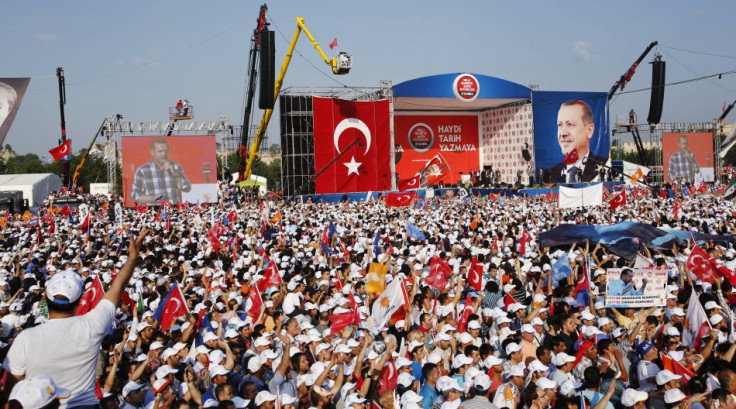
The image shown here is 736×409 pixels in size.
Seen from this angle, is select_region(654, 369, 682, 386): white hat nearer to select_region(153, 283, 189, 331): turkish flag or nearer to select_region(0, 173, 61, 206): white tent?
select_region(153, 283, 189, 331): turkish flag

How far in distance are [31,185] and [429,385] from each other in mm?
49499

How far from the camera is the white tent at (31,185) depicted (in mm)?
47594

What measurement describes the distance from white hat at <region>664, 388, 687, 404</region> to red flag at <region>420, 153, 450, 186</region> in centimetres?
3827

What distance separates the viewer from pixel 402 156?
138 ft

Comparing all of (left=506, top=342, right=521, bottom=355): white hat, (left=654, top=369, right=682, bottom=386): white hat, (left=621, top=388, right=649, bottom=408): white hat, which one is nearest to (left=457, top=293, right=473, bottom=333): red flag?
(left=506, top=342, right=521, bottom=355): white hat

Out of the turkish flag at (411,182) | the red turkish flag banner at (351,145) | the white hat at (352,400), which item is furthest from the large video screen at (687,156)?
the white hat at (352,400)

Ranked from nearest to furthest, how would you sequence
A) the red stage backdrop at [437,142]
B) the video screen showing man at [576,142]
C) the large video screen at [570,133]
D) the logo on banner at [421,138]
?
the large video screen at [570,133]
the video screen showing man at [576,142]
the red stage backdrop at [437,142]
the logo on banner at [421,138]

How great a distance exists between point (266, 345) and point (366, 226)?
35.2ft

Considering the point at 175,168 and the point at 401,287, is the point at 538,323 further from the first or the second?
the point at 175,168

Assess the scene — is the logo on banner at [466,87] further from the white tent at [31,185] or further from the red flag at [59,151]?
the white tent at [31,185]

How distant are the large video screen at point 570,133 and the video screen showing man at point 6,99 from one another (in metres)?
32.7

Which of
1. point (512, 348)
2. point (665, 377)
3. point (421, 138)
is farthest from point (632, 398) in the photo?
point (421, 138)

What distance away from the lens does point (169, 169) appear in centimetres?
3425

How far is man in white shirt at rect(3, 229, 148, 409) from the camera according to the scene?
2941mm
